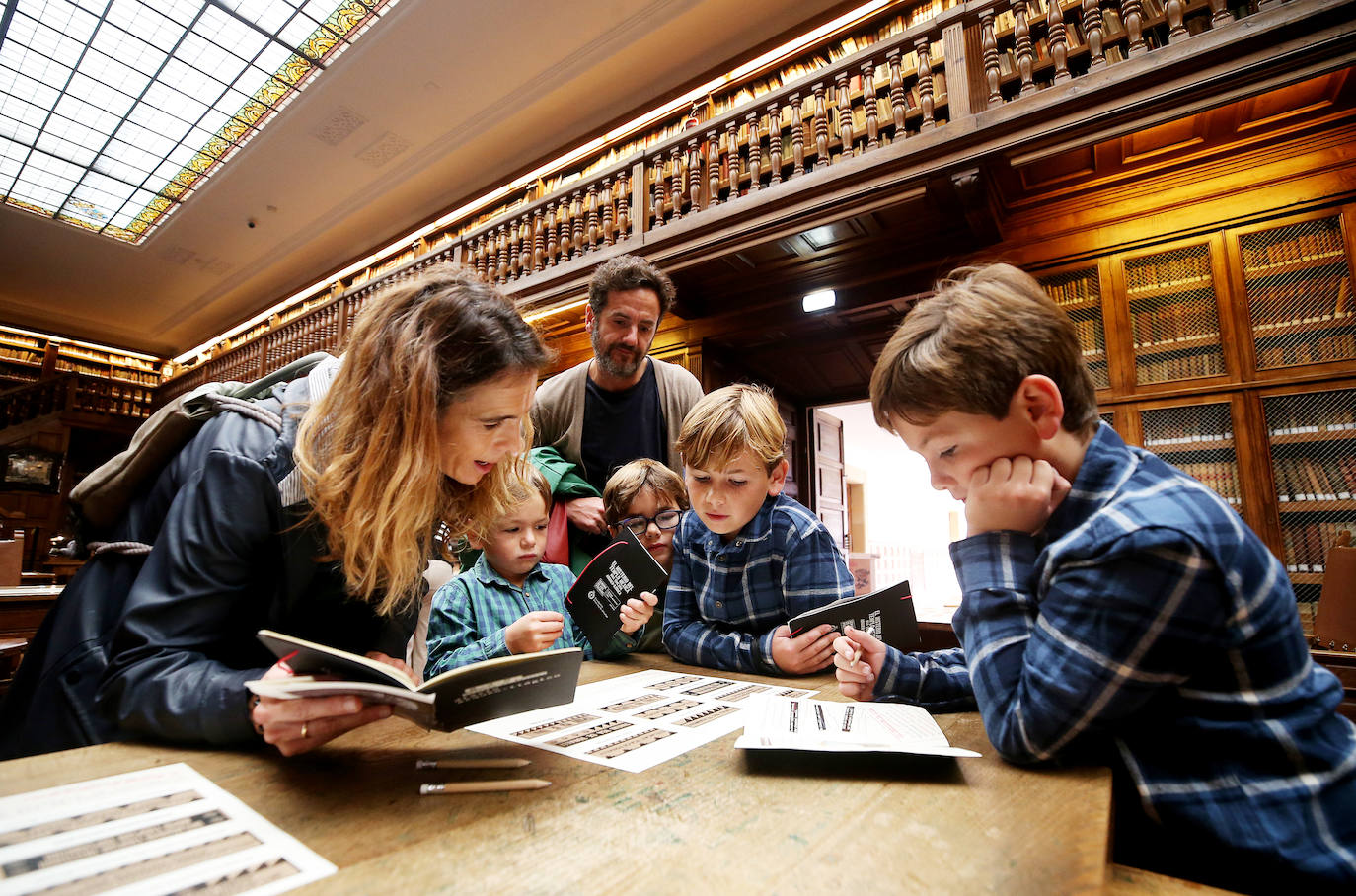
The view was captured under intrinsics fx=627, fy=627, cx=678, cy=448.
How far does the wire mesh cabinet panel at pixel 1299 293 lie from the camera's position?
3588mm

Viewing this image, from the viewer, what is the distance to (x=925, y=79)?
3.94 meters

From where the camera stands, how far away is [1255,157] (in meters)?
3.78

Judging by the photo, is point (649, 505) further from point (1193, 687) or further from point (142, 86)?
point (142, 86)

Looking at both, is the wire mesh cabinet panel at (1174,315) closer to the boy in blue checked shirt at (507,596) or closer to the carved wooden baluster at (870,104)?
the carved wooden baluster at (870,104)

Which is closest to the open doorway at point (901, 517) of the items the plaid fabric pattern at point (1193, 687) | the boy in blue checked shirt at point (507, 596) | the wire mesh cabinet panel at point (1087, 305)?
the wire mesh cabinet panel at point (1087, 305)

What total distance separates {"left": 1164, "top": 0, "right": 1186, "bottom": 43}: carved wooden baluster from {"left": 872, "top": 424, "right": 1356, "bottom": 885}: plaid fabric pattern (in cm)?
370

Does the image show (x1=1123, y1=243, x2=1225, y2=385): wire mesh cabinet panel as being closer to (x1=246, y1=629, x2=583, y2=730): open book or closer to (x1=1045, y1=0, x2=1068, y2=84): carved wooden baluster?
(x1=1045, y1=0, x2=1068, y2=84): carved wooden baluster

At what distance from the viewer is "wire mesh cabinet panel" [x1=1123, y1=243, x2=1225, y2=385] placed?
12.8 ft

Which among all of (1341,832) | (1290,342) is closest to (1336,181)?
(1290,342)

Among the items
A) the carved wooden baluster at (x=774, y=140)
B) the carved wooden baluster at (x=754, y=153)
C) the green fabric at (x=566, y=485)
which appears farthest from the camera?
the carved wooden baluster at (x=754, y=153)

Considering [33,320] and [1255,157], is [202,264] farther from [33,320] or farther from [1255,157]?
[1255,157]

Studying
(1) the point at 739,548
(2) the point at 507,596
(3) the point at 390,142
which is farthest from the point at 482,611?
(3) the point at 390,142

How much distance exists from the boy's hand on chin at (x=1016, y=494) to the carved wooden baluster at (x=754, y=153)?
13.7 feet

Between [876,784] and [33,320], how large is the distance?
1631cm
